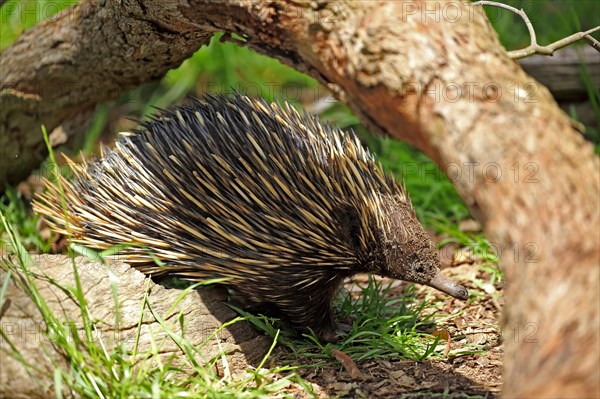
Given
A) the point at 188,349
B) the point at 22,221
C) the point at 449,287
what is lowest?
the point at 22,221

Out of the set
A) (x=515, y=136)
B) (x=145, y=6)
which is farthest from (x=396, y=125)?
(x=145, y=6)

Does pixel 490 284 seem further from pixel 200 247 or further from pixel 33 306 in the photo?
pixel 33 306

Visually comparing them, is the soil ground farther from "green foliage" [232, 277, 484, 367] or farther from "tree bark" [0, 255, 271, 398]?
"tree bark" [0, 255, 271, 398]

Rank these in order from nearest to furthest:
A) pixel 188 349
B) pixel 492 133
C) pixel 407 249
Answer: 1. pixel 492 133
2. pixel 188 349
3. pixel 407 249

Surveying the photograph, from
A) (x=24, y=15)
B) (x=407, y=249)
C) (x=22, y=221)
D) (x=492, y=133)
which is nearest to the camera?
(x=492, y=133)

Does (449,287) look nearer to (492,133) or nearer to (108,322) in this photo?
(492,133)

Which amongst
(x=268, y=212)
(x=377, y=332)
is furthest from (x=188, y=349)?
(x=377, y=332)

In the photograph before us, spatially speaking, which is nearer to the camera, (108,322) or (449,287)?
(108,322)

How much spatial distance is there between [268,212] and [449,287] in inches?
37.4

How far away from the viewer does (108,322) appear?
10.7 ft

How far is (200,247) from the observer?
12.0 feet

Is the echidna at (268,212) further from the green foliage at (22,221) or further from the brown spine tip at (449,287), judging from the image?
the green foliage at (22,221)

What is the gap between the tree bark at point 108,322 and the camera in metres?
2.80

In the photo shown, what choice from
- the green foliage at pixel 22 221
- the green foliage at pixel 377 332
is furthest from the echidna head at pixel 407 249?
the green foliage at pixel 22 221
